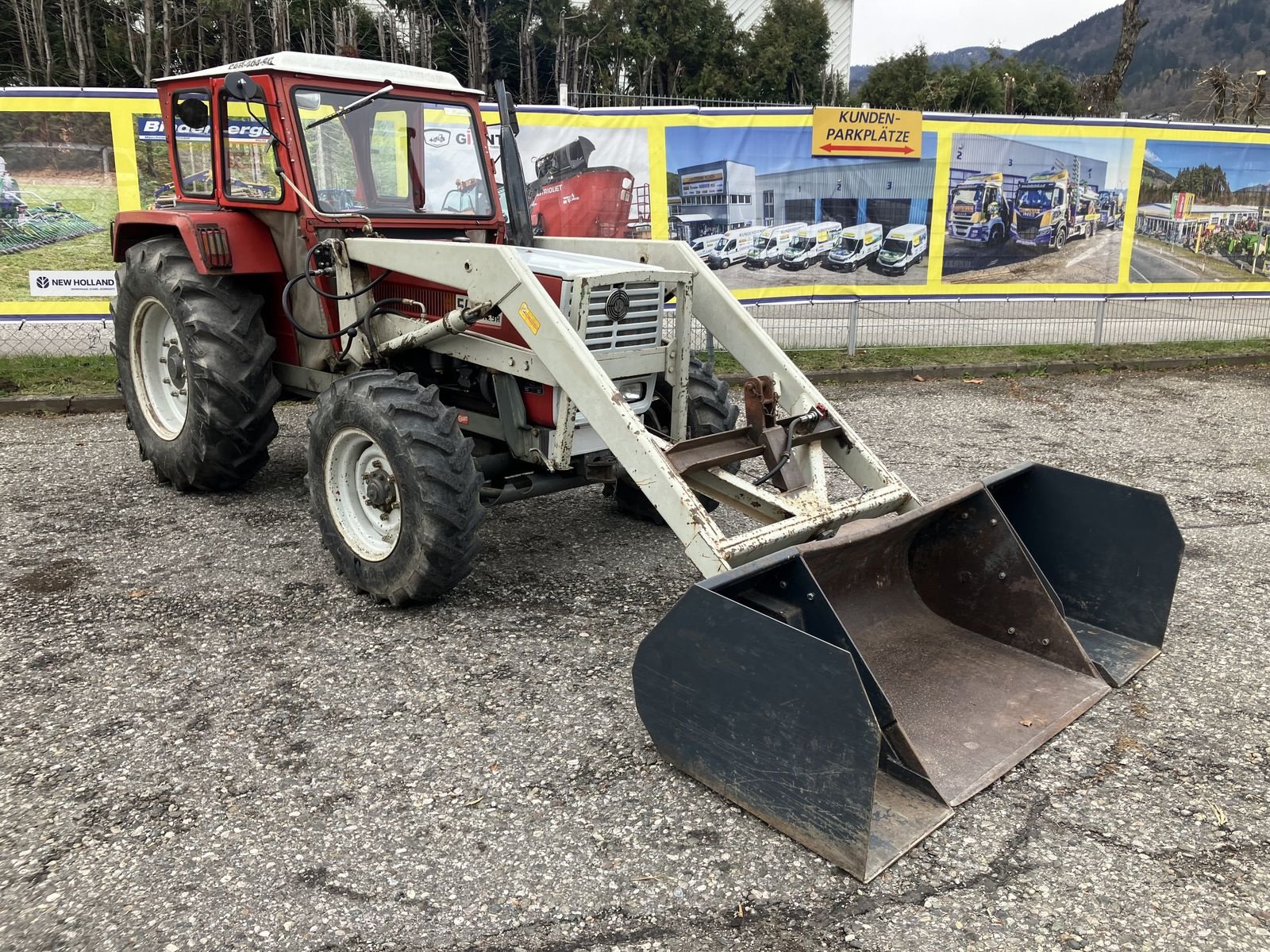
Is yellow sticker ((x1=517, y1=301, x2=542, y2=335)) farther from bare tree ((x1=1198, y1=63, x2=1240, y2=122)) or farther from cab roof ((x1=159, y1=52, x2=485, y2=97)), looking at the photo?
bare tree ((x1=1198, y1=63, x2=1240, y2=122))

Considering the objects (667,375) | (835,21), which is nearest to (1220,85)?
(667,375)

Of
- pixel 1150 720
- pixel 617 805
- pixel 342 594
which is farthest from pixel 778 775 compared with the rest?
pixel 342 594

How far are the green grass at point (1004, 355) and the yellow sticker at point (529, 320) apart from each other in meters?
5.91

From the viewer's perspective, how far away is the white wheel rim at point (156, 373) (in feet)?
21.2

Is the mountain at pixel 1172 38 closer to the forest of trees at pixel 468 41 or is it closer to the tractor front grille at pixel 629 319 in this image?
the forest of trees at pixel 468 41

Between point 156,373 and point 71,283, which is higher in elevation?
point 71,283

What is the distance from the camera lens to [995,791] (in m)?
3.46

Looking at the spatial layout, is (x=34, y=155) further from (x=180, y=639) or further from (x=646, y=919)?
(x=646, y=919)

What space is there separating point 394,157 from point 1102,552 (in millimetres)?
4149

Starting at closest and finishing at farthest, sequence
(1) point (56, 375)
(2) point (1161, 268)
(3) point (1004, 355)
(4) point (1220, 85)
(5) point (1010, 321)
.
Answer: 1. (1) point (56, 375)
2. (3) point (1004, 355)
3. (5) point (1010, 321)
4. (2) point (1161, 268)
5. (4) point (1220, 85)

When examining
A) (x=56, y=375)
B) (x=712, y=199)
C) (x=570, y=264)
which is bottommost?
(x=56, y=375)

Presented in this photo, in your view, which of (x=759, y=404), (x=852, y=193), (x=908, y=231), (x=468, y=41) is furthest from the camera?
(x=468, y=41)

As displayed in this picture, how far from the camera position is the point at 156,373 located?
6637mm

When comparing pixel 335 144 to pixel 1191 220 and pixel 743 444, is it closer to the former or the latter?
pixel 743 444
